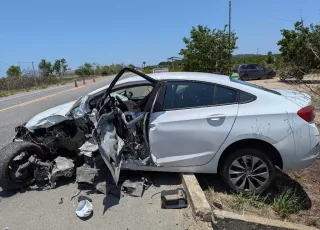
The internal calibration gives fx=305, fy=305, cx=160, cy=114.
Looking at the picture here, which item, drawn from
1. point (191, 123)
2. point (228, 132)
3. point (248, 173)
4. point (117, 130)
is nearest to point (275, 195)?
point (248, 173)

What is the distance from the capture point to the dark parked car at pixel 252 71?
2805cm

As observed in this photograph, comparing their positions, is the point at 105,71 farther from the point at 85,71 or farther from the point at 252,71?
the point at 252,71

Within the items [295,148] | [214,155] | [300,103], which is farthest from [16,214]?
[300,103]

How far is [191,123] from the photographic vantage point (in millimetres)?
4027

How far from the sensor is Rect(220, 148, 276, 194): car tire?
157 inches

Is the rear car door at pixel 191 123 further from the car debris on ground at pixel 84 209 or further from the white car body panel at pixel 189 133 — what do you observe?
the car debris on ground at pixel 84 209

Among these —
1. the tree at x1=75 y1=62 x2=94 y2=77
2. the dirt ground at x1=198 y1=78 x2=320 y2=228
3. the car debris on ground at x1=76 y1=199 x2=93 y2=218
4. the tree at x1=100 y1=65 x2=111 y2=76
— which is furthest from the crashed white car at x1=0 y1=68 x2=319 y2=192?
the tree at x1=100 y1=65 x2=111 y2=76

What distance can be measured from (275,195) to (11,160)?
12.2 feet

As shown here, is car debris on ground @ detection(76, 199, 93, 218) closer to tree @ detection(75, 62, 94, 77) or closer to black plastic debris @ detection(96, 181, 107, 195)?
black plastic debris @ detection(96, 181, 107, 195)

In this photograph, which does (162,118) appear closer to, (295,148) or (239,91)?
(239,91)

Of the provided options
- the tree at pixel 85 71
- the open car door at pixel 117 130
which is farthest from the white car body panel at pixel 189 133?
the tree at pixel 85 71

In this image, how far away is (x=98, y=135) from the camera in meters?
4.15

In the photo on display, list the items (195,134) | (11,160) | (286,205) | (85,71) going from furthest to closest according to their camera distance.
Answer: (85,71)
(11,160)
(195,134)
(286,205)

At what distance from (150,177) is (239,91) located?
184cm
